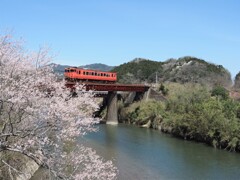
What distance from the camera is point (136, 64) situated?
101m

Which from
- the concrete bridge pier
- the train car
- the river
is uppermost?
the train car

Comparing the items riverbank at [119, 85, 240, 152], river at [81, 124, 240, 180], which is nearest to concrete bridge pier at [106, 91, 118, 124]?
riverbank at [119, 85, 240, 152]

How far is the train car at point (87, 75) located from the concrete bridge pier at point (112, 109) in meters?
2.78

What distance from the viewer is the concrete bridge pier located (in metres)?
49.4

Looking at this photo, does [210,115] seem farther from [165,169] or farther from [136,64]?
[136,64]

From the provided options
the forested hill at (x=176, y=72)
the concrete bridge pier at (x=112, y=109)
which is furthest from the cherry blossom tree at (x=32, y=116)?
the forested hill at (x=176, y=72)

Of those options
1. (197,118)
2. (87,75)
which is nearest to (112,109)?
(87,75)

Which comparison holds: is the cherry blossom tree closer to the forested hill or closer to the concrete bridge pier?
the concrete bridge pier

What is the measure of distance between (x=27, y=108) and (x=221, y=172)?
1555 cm

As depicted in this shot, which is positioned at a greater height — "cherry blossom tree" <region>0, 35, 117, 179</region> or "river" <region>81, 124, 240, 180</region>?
"cherry blossom tree" <region>0, 35, 117, 179</region>

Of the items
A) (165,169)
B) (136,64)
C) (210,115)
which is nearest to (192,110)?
(210,115)

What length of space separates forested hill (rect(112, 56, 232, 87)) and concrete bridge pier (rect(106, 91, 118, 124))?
20756 millimetres

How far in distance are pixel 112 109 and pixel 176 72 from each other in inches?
1301

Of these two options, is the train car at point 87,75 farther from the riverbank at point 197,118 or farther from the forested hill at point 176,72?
the forested hill at point 176,72
